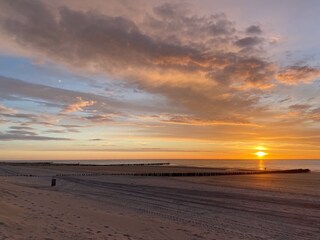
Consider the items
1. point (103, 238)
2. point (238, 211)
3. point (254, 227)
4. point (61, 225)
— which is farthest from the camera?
point (238, 211)

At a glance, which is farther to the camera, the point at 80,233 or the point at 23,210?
the point at 23,210

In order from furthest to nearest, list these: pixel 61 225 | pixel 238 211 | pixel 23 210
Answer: pixel 238 211
pixel 23 210
pixel 61 225

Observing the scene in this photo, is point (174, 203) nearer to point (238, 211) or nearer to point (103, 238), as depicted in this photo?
point (238, 211)

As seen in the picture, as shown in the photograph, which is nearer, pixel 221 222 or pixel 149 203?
pixel 221 222

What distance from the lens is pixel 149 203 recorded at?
26703 mm

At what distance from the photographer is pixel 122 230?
1458 cm

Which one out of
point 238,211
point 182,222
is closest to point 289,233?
point 182,222

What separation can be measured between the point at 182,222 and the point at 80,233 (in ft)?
23.4

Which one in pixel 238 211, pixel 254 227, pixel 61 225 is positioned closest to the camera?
pixel 61 225

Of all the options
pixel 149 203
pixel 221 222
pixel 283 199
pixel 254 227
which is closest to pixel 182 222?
pixel 221 222

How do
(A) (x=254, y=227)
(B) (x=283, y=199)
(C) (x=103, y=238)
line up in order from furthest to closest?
(B) (x=283, y=199) → (A) (x=254, y=227) → (C) (x=103, y=238)

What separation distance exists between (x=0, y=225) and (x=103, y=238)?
3.53 meters

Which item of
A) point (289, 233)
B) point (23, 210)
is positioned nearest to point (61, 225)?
point (23, 210)

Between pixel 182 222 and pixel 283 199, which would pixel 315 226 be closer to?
pixel 182 222
